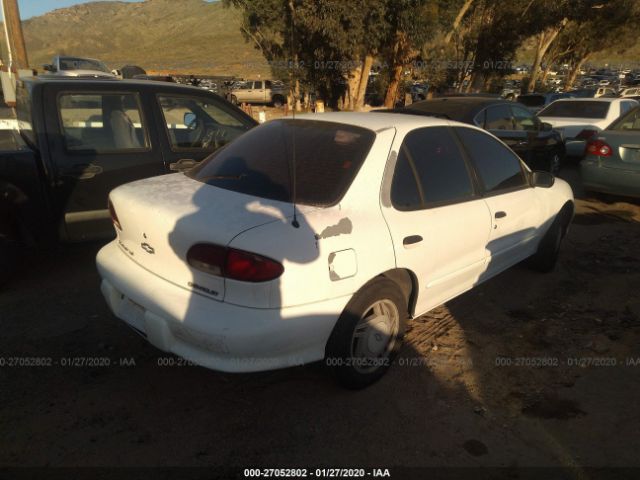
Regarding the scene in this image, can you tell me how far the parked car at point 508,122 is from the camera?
265 inches

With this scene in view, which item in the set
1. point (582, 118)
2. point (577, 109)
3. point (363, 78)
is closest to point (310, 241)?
point (582, 118)

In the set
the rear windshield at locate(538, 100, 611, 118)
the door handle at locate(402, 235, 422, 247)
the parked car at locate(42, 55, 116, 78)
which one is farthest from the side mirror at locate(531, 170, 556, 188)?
the parked car at locate(42, 55, 116, 78)

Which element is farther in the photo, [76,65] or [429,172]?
[76,65]

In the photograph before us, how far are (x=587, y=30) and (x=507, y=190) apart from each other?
34.9m

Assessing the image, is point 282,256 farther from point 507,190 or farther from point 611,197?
point 611,197

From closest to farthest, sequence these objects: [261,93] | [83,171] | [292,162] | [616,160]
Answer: [292,162] < [83,171] < [616,160] < [261,93]

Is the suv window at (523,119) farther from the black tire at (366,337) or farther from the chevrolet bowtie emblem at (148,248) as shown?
the chevrolet bowtie emblem at (148,248)

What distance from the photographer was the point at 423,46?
1783 centimetres

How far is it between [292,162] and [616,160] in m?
5.70

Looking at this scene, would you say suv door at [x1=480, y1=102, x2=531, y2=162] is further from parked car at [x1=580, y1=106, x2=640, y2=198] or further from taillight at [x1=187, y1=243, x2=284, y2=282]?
taillight at [x1=187, y1=243, x2=284, y2=282]

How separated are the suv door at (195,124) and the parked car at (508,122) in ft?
8.50

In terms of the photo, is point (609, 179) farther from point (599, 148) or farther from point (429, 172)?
point (429, 172)

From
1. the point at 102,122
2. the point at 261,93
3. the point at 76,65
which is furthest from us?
the point at 261,93

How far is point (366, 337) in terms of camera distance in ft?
9.24
